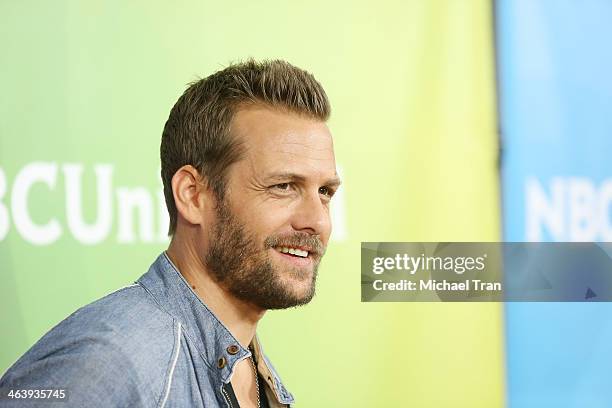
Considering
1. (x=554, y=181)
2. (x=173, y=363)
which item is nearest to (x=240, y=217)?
(x=173, y=363)

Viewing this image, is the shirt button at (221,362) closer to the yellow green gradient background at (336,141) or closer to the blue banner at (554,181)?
the yellow green gradient background at (336,141)

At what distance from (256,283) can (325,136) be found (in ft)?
0.89

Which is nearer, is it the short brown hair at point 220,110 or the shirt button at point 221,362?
the shirt button at point 221,362

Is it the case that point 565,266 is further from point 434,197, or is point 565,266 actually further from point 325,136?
point 325,136

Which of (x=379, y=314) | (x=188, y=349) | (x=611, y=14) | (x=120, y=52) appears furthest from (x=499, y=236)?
(x=188, y=349)

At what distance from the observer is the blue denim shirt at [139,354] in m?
0.99

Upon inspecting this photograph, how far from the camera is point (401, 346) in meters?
2.05

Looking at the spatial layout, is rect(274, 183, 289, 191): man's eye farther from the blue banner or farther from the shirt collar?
the blue banner

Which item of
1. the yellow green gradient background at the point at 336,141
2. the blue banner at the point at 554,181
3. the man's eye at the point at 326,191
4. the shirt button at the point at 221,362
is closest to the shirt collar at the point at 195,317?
the shirt button at the point at 221,362

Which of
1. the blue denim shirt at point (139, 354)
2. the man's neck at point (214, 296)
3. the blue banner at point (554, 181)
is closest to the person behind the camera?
the blue denim shirt at point (139, 354)

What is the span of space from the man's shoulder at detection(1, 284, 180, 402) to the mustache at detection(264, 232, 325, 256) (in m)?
0.24

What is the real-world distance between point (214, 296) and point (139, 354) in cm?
25

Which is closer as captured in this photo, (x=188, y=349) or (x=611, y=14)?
(x=188, y=349)

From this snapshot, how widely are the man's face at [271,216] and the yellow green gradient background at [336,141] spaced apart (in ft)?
2.28
